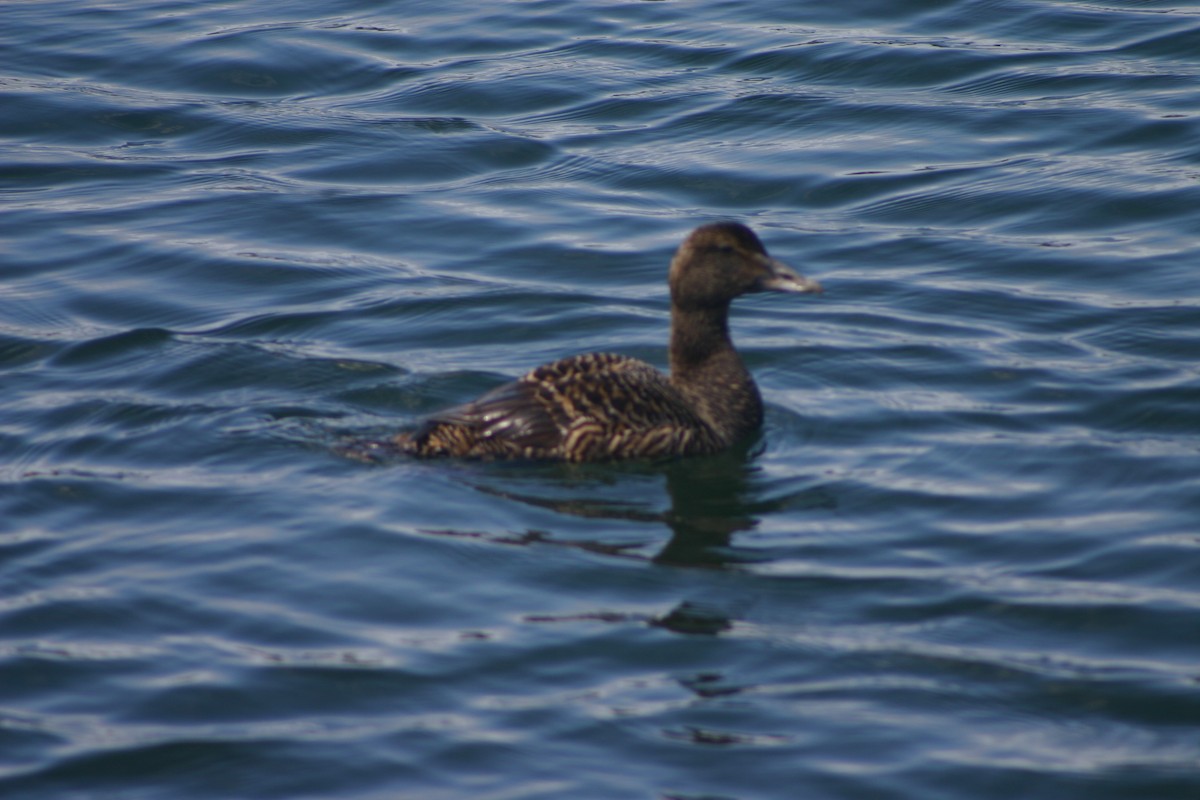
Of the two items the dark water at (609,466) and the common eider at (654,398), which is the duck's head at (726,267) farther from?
the dark water at (609,466)

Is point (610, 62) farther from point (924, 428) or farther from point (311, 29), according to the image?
point (924, 428)

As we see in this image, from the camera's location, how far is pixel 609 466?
866 cm

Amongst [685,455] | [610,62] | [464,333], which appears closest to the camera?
[685,455]

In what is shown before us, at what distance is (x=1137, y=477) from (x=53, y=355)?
6.23 m

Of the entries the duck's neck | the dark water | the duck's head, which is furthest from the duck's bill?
the dark water

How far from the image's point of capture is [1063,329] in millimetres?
10219

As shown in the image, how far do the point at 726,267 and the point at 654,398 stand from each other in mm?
846

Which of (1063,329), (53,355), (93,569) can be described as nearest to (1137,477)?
(1063,329)

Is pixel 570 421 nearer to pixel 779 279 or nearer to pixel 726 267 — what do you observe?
pixel 726 267

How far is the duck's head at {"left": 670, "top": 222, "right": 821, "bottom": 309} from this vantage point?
8.95 meters

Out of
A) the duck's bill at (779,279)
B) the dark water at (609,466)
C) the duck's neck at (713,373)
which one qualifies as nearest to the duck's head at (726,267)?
the duck's bill at (779,279)

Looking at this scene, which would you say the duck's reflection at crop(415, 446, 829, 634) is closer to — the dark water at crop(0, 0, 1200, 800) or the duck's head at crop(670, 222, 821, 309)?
the dark water at crop(0, 0, 1200, 800)

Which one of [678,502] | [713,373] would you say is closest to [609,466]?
[678,502]

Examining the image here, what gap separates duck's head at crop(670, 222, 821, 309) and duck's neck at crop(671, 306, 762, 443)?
0.16 meters
